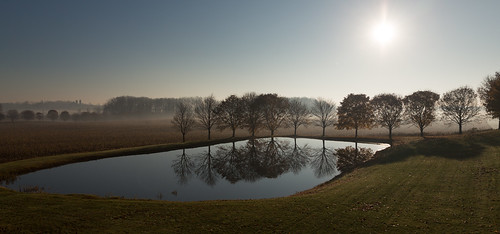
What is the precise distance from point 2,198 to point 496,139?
5933 cm

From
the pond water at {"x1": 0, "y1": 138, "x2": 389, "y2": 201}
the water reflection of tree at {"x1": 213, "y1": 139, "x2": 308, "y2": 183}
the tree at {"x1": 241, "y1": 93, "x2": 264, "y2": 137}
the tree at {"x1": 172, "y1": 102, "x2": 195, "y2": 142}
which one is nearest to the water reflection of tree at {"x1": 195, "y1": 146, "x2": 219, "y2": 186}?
the pond water at {"x1": 0, "y1": 138, "x2": 389, "y2": 201}

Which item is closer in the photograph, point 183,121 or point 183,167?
point 183,167

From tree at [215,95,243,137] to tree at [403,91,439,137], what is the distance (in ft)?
163

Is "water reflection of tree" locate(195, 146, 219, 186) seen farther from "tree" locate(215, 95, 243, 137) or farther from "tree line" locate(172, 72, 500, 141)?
"tree" locate(215, 95, 243, 137)

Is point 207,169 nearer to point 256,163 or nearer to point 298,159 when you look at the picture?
point 256,163

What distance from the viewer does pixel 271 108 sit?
7825cm

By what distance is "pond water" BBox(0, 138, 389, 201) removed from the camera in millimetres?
24375

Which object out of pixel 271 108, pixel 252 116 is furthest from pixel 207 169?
pixel 271 108

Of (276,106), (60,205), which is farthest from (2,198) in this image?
(276,106)

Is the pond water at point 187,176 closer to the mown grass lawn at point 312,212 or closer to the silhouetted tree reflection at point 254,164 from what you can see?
the silhouetted tree reflection at point 254,164

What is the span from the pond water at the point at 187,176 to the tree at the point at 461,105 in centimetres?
4125

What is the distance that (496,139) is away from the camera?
1379 inches

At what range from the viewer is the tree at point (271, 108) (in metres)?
76.9

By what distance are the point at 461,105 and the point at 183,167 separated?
234ft
